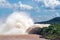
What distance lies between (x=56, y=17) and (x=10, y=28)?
14.5ft

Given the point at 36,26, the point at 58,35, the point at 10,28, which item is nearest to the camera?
the point at 58,35

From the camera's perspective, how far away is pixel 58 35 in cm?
1345

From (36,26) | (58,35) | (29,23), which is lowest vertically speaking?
(58,35)

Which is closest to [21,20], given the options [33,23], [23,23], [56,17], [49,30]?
[23,23]

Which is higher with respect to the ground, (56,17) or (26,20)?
(26,20)

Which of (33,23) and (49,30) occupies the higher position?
(33,23)

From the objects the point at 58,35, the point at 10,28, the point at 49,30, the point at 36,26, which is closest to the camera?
the point at 58,35

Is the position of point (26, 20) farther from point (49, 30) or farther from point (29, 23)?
point (49, 30)

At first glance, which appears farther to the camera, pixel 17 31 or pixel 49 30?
pixel 17 31

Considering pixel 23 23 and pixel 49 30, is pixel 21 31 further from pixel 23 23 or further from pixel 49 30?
pixel 49 30

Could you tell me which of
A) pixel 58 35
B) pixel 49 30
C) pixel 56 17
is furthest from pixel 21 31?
pixel 58 35

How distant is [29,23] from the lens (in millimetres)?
21344

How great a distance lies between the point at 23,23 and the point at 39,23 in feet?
10.5

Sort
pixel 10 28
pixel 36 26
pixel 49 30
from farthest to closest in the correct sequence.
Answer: pixel 10 28
pixel 36 26
pixel 49 30
